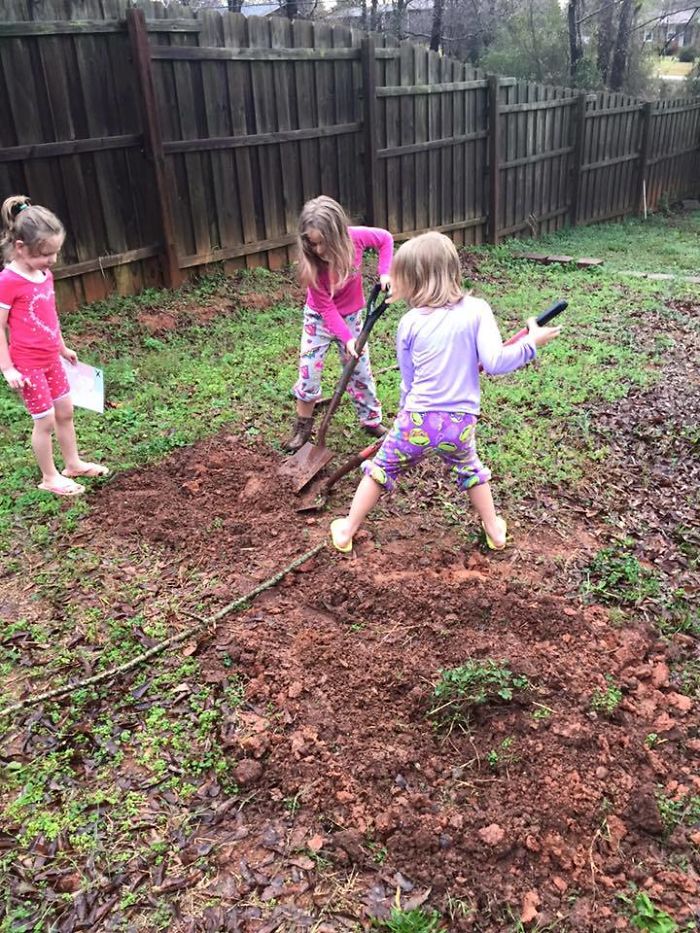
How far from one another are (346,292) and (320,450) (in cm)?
92

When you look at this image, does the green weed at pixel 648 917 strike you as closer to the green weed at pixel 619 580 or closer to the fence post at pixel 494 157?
the green weed at pixel 619 580

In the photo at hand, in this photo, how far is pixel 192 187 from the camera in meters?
7.61

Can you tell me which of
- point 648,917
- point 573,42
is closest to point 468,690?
point 648,917

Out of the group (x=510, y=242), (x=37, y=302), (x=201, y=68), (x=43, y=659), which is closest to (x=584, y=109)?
(x=510, y=242)

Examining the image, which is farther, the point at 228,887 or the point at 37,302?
the point at 37,302

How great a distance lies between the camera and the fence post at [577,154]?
1308cm

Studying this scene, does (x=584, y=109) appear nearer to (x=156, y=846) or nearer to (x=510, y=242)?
(x=510, y=242)

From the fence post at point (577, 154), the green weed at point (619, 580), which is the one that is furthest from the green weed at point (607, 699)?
the fence post at point (577, 154)

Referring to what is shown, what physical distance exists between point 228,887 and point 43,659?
1.33 metres

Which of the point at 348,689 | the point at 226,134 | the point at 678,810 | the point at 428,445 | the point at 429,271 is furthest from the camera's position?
the point at 226,134

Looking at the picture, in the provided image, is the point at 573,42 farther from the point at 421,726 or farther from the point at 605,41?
the point at 421,726

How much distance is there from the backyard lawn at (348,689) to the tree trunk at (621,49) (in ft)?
61.1

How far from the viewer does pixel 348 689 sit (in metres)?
2.92

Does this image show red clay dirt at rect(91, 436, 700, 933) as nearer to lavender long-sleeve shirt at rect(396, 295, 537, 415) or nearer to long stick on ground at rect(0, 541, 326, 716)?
long stick on ground at rect(0, 541, 326, 716)
